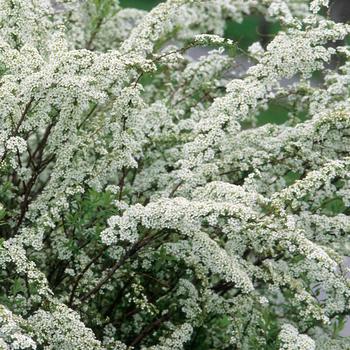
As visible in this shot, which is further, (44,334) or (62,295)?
(62,295)

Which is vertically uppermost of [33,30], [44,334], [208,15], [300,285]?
[208,15]

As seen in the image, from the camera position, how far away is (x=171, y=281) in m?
4.91

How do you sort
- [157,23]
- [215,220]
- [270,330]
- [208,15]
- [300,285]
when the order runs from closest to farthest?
[215,220], [300,285], [270,330], [157,23], [208,15]

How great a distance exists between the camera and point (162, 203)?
12.9 ft

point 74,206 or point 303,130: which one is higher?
point 303,130

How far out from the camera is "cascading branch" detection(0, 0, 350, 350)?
3979 millimetres

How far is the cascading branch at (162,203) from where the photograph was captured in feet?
13.1

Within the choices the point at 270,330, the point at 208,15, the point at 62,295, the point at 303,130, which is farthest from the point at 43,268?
the point at 208,15

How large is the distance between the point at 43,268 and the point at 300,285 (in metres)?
1.55

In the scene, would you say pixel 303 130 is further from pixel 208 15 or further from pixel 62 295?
pixel 208 15

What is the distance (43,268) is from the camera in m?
4.84

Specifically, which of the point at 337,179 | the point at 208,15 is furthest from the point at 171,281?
the point at 208,15

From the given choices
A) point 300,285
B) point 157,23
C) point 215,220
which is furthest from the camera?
point 157,23

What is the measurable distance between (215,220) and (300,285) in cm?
75
